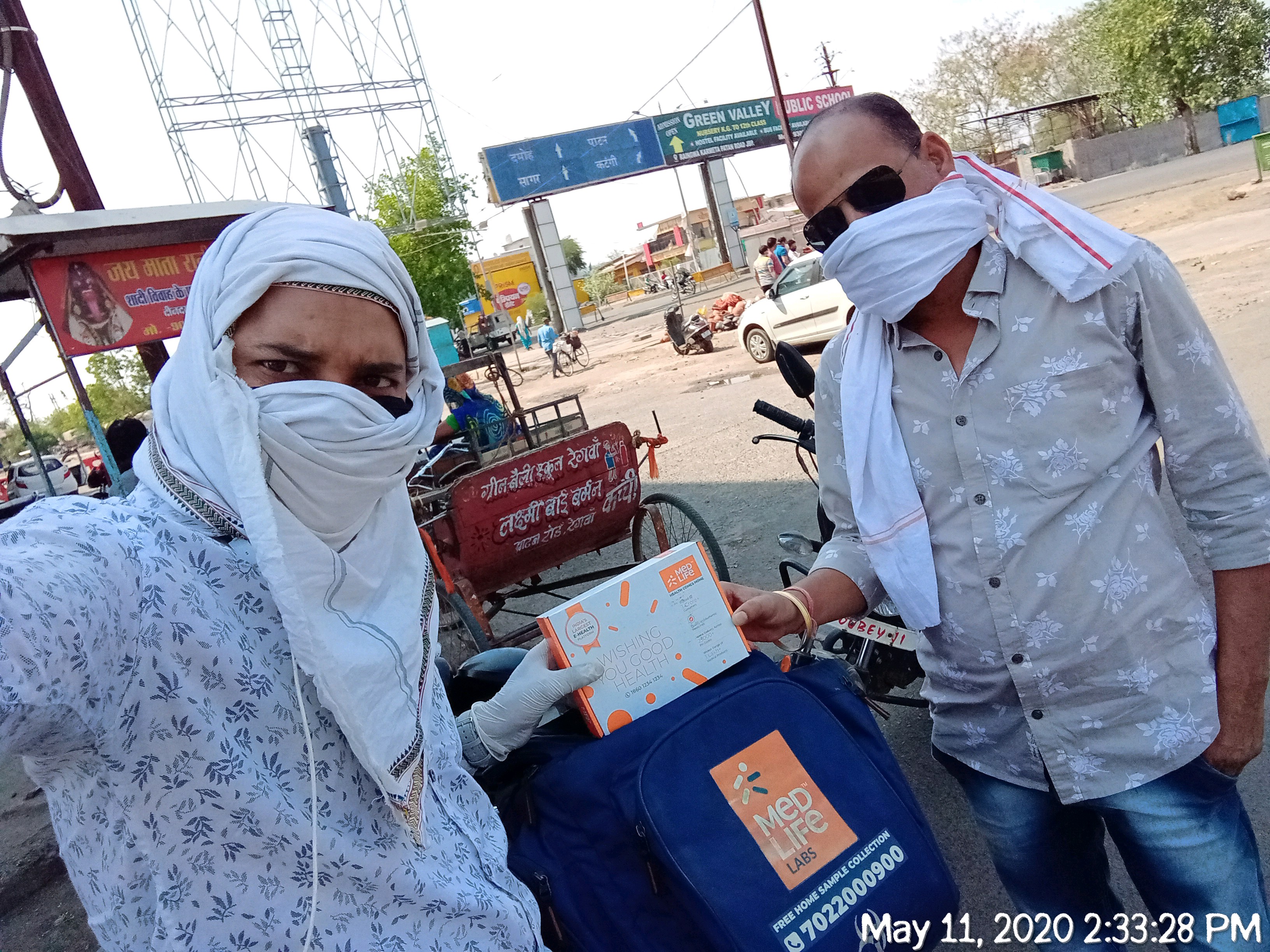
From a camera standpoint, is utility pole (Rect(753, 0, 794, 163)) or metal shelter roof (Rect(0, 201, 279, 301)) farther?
utility pole (Rect(753, 0, 794, 163))

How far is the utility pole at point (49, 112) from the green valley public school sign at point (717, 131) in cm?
3088

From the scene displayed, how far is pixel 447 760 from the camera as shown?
49.0 inches

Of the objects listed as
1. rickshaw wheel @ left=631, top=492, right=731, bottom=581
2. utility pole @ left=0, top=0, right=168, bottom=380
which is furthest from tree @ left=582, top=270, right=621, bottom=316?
rickshaw wheel @ left=631, top=492, right=731, bottom=581

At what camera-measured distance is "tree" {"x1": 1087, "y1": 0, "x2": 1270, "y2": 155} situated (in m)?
30.5

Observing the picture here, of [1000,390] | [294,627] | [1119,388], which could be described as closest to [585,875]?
[294,627]

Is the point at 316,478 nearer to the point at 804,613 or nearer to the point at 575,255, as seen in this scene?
the point at 804,613

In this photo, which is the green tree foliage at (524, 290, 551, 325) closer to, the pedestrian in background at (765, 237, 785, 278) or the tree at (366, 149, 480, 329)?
the tree at (366, 149, 480, 329)

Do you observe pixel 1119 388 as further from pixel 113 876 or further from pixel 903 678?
pixel 903 678

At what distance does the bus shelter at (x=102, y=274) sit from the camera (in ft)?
14.6

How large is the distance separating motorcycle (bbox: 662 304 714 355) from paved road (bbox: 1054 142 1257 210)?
9.67m

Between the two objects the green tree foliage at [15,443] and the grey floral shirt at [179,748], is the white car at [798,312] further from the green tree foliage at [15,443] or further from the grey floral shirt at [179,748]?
the green tree foliage at [15,443]

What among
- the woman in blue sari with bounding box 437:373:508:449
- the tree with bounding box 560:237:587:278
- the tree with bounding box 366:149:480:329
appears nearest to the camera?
the woman in blue sari with bounding box 437:373:508:449

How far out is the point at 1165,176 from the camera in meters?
25.0
